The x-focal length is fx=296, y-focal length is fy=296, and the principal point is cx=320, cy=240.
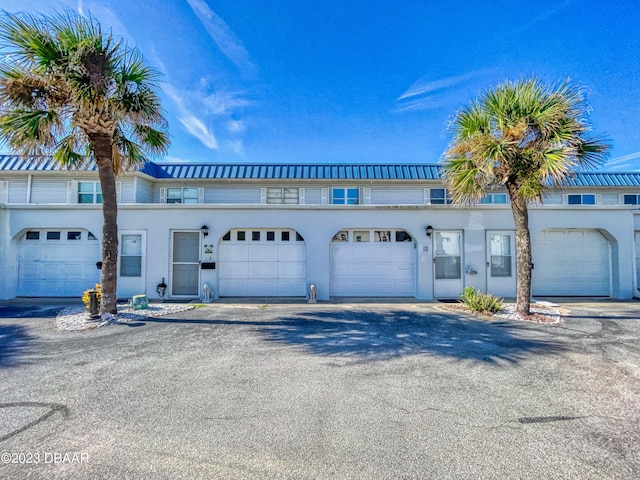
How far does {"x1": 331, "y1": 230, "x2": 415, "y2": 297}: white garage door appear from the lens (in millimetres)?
10938

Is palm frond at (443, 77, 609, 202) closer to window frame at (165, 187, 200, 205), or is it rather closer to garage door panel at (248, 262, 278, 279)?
garage door panel at (248, 262, 278, 279)

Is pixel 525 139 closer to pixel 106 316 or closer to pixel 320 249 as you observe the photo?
pixel 320 249

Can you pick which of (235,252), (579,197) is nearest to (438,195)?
(579,197)

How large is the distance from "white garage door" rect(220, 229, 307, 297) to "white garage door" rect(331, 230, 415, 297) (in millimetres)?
1309

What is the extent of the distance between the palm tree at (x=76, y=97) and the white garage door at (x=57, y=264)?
12.4ft

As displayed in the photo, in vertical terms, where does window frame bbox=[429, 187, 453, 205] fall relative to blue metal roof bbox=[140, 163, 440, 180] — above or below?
below

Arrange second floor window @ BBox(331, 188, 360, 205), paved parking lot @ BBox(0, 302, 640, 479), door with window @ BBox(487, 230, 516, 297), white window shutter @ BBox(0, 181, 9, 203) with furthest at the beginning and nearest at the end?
second floor window @ BBox(331, 188, 360, 205) < white window shutter @ BBox(0, 181, 9, 203) < door with window @ BBox(487, 230, 516, 297) < paved parking lot @ BBox(0, 302, 640, 479)

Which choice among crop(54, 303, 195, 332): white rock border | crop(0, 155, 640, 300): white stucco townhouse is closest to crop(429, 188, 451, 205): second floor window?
crop(0, 155, 640, 300): white stucco townhouse

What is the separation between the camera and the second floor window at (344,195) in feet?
49.6

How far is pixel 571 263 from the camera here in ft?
36.3

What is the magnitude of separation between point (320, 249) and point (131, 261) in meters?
6.72

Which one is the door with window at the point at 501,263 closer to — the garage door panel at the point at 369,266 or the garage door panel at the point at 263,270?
the garage door panel at the point at 369,266

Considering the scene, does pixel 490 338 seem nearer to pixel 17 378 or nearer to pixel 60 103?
pixel 17 378

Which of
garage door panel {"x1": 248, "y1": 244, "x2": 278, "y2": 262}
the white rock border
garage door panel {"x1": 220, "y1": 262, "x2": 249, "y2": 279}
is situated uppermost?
garage door panel {"x1": 248, "y1": 244, "x2": 278, "y2": 262}
